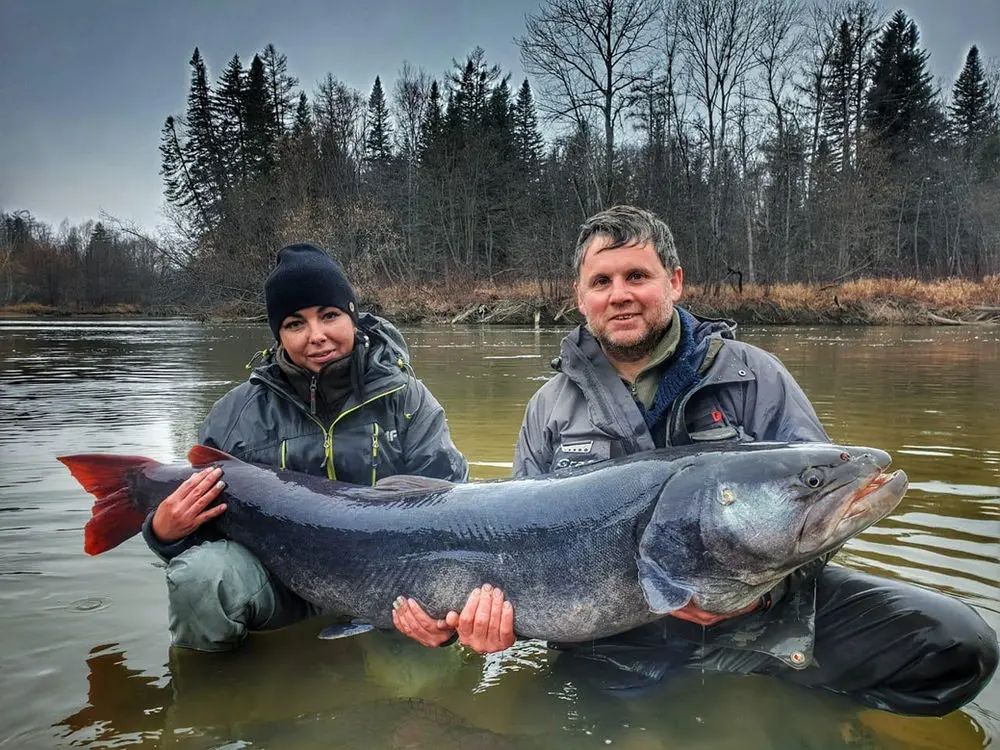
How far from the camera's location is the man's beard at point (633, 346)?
3.11 m

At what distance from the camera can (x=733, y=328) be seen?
10.9 ft

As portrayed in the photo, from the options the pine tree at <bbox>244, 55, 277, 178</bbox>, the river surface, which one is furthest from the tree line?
the river surface

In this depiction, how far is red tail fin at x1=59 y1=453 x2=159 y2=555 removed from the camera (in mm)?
3129

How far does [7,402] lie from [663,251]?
33.4 feet

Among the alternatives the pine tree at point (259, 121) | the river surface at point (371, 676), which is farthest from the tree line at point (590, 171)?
the river surface at point (371, 676)

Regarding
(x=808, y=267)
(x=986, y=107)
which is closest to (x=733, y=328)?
(x=808, y=267)

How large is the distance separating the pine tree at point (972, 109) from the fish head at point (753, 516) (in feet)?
160

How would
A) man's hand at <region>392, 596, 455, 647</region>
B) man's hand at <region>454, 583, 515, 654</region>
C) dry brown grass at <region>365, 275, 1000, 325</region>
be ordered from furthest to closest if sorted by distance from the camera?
1. dry brown grass at <region>365, 275, 1000, 325</region>
2. man's hand at <region>392, 596, 455, 647</region>
3. man's hand at <region>454, 583, 515, 654</region>

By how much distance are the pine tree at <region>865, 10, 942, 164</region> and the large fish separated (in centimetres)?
4502

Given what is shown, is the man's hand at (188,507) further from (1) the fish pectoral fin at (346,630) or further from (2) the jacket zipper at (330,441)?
Answer: (1) the fish pectoral fin at (346,630)

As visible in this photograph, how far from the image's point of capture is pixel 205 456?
10.4 feet

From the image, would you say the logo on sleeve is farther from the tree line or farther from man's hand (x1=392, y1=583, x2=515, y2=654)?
the tree line

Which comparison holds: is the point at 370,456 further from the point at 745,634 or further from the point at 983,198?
the point at 983,198

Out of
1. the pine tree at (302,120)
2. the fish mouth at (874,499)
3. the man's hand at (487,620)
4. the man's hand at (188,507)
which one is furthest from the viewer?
the pine tree at (302,120)
